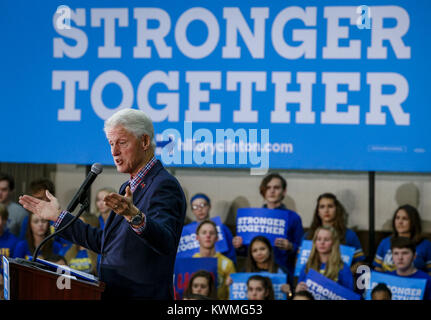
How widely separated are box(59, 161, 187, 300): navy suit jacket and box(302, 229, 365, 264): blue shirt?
5.48 feet

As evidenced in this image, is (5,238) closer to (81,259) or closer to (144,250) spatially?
(81,259)

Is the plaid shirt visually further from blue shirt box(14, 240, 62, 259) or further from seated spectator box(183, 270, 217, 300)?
seated spectator box(183, 270, 217, 300)

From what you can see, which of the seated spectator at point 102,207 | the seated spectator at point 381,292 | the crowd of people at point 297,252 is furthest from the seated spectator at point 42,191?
the seated spectator at point 381,292

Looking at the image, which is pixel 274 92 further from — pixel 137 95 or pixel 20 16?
pixel 20 16

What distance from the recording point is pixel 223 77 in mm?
3188

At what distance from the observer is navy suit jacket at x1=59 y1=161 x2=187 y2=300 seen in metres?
2.00

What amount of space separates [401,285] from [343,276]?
1.18 feet

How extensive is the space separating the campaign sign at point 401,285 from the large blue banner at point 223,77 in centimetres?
54

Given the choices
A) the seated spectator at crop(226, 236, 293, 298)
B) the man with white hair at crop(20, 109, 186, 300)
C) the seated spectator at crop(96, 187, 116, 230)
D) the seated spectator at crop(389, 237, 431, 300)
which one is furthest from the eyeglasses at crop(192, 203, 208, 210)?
the man with white hair at crop(20, 109, 186, 300)

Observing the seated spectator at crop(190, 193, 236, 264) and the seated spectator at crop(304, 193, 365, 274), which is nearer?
the seated spectator at crop(190, 193, 236, 264)

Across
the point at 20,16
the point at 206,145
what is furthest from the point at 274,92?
the point at 20,16

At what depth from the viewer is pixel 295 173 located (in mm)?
3742

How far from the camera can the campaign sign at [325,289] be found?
3254 millimetres

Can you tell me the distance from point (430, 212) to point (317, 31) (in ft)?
4.27
